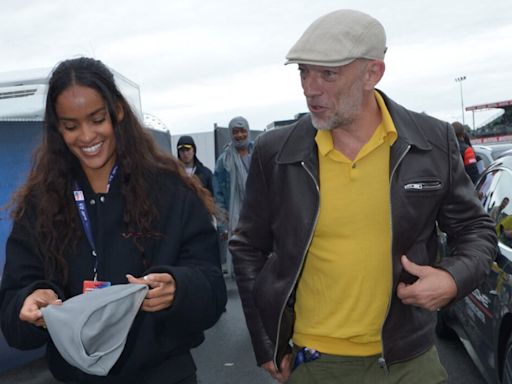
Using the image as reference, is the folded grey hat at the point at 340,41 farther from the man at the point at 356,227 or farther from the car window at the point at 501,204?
the car window at the point at 501,204

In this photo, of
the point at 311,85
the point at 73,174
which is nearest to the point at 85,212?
the point at 73,174

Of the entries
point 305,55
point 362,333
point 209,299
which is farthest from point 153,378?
point 305,55

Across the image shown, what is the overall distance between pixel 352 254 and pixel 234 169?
5.74 meters

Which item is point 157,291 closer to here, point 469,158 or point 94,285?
point 94,285

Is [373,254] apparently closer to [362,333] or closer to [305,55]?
[362,333]

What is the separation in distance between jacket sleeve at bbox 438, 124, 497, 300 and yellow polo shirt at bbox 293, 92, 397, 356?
0.81 ft

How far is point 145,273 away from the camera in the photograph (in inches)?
81.1

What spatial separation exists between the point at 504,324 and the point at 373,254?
1.72 metres

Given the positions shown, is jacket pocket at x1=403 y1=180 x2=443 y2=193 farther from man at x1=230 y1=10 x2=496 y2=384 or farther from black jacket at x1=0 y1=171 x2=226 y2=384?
black jacket at x1=0 y1=171 x2=226 y2=384

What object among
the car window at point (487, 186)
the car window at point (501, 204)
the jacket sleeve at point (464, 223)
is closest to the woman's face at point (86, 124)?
the jacket sleeve at point (464, 223)

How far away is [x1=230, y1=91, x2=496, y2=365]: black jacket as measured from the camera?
2.32 meters

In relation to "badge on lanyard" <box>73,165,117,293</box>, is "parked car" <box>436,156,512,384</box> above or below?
below

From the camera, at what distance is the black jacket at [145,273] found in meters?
2.08

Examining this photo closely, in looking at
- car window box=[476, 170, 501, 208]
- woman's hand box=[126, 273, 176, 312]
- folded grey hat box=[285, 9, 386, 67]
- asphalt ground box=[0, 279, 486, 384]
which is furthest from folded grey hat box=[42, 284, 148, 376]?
asphalt ground box=[0, 279, 486, 384]
